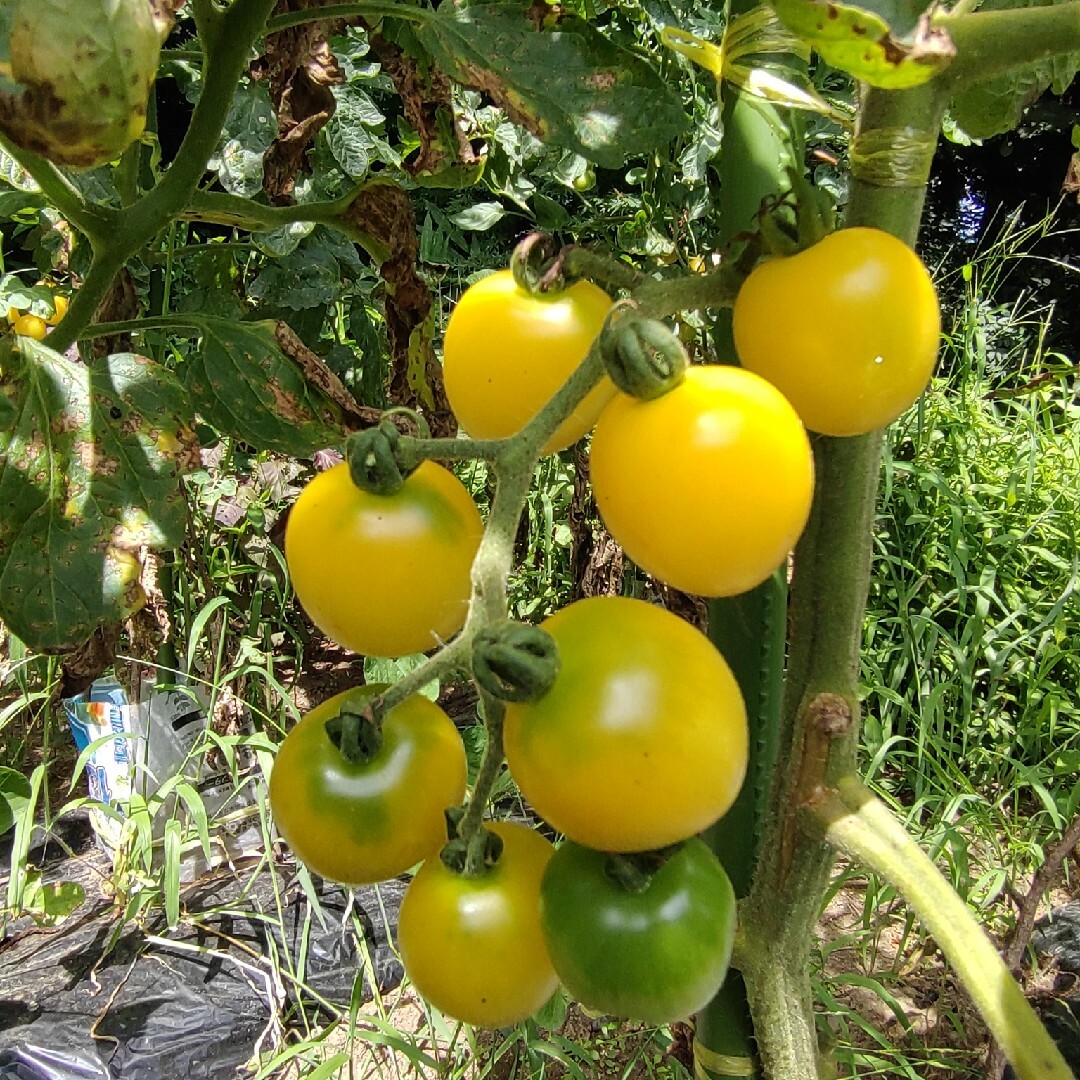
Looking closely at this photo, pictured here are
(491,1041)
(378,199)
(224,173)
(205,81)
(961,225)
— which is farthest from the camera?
(961,225)

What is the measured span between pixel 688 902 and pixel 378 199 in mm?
628

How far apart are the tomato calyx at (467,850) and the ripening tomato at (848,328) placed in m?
0.24

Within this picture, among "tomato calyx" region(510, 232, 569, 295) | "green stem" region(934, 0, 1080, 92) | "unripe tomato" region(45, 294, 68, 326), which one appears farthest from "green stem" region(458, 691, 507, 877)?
"unripe tomato" region(45, 294, 68, 326)

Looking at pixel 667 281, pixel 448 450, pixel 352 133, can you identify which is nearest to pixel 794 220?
pixel 667 281

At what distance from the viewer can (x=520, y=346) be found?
1.55ft

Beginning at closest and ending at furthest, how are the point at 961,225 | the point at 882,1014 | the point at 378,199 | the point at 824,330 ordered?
1. the point at 824,330
2. the point at 378,199
3. the point at 882,1014
4. the point at 961,225

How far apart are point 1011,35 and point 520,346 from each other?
26 cm

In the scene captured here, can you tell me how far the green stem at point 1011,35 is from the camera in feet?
1.40

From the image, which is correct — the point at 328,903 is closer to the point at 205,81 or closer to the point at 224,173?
the point at 224,173

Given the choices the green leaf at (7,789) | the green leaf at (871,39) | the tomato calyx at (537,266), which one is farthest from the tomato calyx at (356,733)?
the green leaf at (7,789)

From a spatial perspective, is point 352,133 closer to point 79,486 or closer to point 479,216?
point 479,216

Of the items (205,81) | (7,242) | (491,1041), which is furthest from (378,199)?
(7,242)

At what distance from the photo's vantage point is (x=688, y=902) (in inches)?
17.0

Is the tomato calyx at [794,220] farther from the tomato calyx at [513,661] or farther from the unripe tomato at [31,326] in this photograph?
the unripe tomato at [31,326]
